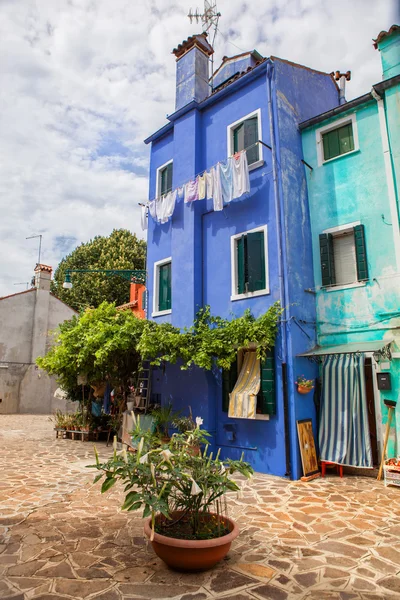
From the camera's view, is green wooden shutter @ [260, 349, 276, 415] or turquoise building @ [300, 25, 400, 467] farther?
green wooden shutter @ [260, 349, 276, 415]

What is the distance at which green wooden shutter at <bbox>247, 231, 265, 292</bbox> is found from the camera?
33.5ft

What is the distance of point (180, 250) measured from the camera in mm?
12133

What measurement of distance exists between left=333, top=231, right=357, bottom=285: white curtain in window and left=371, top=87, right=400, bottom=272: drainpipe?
43.1 inches

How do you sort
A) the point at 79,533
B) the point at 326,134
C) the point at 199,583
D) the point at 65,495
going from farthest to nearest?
1. the point at 326,134
2. the point at 65,495
3. the point at 79,533
4. the point at 199,583

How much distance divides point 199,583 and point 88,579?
1153mm

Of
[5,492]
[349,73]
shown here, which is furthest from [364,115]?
[5,492]

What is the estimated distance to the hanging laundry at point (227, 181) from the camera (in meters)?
10.9

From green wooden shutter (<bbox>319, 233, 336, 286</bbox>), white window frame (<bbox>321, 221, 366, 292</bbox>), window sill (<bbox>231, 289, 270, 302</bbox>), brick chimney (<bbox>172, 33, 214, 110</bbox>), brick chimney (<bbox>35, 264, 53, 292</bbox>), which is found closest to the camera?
white window frame (<bbox>321, 221, 366, 292</bbox>)

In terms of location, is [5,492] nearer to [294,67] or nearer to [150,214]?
[150,214]

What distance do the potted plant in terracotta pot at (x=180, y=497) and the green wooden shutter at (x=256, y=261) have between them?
609 cm

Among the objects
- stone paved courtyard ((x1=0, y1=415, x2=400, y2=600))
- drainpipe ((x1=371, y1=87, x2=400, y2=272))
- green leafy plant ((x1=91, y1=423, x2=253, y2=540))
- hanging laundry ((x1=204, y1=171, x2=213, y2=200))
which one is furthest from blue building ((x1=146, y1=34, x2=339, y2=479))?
green leafy plant ((x1=91, y1=423, x2=253, y2=540))

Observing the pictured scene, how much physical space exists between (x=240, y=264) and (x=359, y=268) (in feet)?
9.69

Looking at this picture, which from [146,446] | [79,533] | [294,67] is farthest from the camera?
[294,67]

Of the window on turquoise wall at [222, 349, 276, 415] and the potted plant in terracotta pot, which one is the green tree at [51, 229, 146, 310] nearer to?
the window on turquoise wall at [222, 349, 276, 415]
